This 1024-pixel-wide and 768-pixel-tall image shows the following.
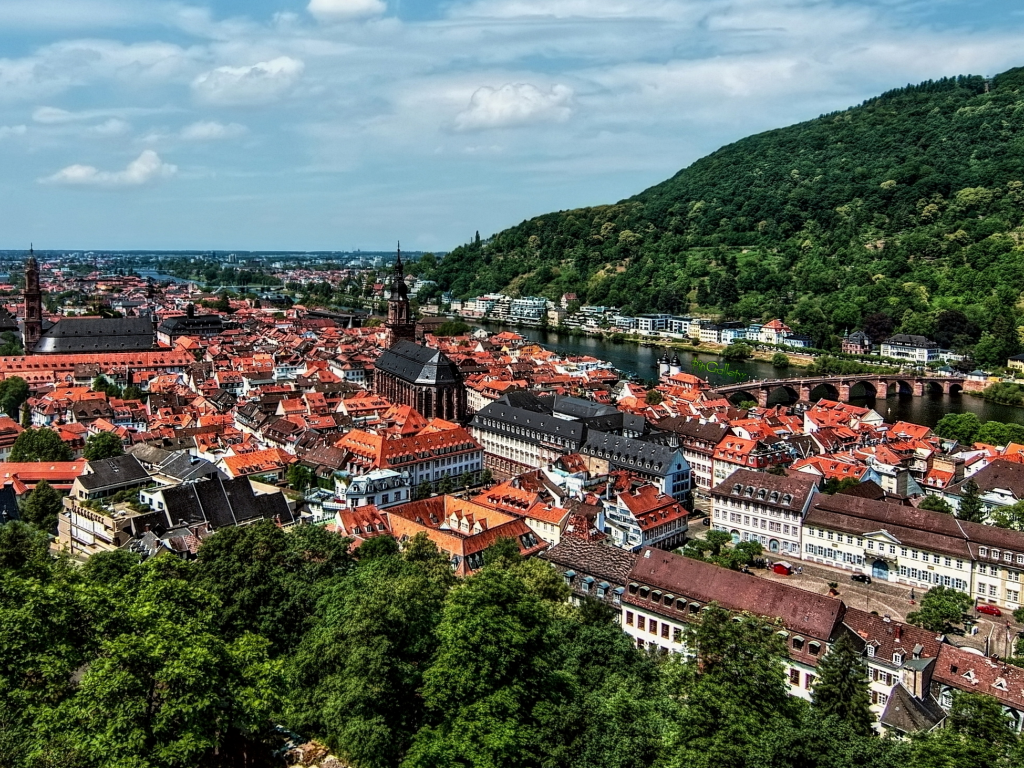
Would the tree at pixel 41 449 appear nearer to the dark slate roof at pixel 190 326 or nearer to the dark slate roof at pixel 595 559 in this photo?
the dark slate roof at pixel 595 559

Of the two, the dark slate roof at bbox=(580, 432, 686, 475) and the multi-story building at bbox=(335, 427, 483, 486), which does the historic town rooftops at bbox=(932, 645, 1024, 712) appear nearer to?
the dark slate roof at bbox=(580, 432, 686, 475)

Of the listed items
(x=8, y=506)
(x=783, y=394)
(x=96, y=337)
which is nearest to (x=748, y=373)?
(x=783, y=394)

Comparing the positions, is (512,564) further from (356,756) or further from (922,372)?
(922,372)

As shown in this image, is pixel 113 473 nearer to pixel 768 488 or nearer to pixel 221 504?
pixel 221 504

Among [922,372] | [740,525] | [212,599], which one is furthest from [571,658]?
[922,372]

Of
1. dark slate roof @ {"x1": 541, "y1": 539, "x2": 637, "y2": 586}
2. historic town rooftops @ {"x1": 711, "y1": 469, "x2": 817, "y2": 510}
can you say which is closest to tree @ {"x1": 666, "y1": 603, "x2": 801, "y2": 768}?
dark slate roof @ {"x1": 541, "y1": 539, "x2": 637, "y2": 586}
